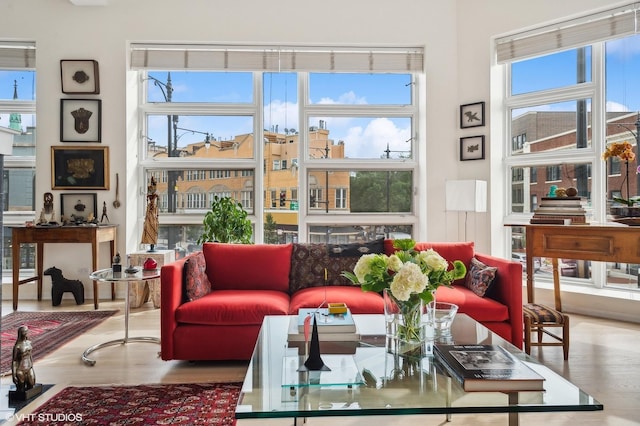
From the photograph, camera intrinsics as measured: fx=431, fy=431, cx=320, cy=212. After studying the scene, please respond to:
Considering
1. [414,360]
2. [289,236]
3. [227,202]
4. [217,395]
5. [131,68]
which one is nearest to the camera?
[414,360]

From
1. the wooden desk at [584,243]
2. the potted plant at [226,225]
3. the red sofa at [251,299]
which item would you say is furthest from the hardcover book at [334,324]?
the potted plant at [226,225]

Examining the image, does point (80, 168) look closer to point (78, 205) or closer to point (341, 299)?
point (78, 205)

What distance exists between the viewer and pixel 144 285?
452 cm

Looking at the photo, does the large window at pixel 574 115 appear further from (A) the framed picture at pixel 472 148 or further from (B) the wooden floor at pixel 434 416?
(B) the wooden floor at pixel 434 416

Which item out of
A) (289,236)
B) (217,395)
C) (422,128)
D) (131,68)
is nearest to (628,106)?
(422,128)

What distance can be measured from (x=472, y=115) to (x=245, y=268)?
300cm

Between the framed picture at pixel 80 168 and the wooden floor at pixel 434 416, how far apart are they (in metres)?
1.77

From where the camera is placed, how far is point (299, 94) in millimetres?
4965

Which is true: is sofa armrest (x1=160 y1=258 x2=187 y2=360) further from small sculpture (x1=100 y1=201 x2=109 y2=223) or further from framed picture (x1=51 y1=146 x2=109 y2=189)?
framed picture (x1=51 y1=146 x2=109 y2=189)

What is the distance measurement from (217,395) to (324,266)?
1.34 meters

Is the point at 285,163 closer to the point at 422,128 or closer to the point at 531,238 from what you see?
the point at 422,128

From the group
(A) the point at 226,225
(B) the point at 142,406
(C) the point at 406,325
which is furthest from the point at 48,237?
(C) the point at 406,325

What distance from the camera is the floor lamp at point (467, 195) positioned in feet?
13.4

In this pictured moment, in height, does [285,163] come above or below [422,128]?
below
